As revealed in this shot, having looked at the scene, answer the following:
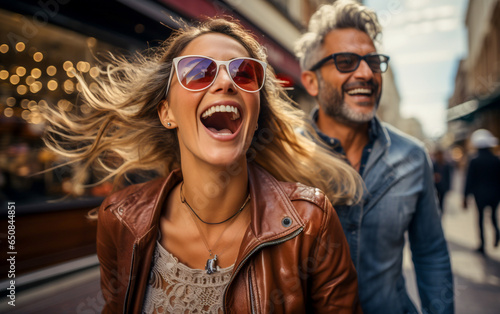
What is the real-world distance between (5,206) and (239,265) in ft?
13.1

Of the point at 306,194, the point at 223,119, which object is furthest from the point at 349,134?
the point at 223,119

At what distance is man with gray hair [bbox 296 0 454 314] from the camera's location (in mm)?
1553

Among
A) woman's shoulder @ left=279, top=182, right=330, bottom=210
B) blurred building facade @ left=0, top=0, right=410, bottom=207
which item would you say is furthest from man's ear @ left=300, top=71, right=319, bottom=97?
blurred building facade @ left=0, top=0, right=410, bottom=207

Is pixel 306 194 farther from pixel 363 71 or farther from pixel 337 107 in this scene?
pixel 363 71

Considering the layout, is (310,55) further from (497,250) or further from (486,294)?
(497,250)

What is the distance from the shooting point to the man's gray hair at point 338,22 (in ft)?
5.59

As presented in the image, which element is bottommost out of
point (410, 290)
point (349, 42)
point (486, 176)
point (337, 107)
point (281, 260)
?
point (410, 290)

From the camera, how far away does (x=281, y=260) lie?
1.23m

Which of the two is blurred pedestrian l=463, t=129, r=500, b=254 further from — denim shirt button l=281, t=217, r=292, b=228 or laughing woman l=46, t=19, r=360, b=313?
denim shirt button l=281, t=217, r=292, b=228

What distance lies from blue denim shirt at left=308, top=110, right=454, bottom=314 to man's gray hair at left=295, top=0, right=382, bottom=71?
0.52m

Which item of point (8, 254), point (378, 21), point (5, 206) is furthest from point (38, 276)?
point (378, 21)

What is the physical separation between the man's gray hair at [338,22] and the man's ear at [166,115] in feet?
3.01

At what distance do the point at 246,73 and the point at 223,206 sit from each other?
610 mm

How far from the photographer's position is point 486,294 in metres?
3.86
